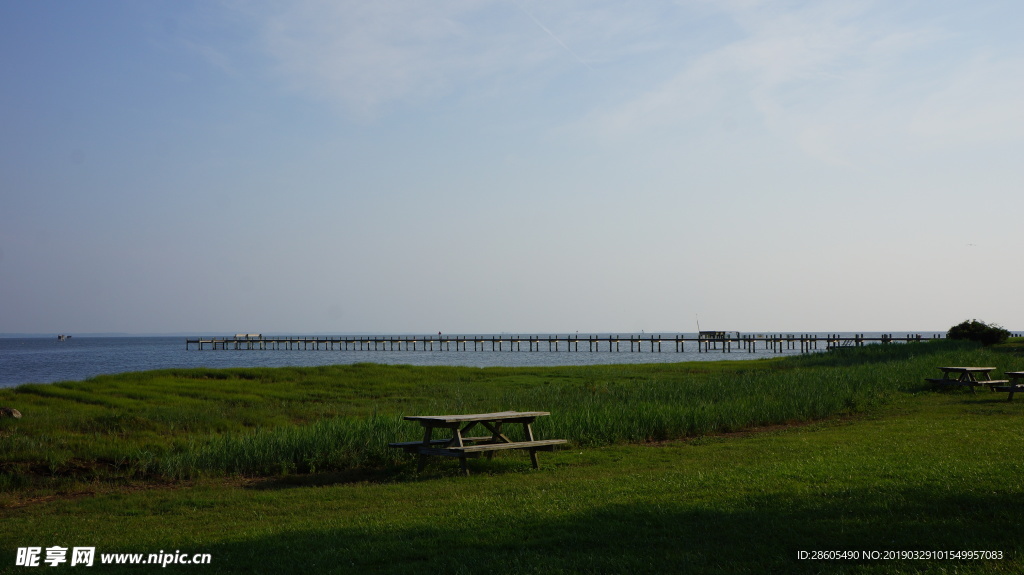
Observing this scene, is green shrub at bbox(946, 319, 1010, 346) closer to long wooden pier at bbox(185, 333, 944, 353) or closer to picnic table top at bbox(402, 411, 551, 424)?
long wooden pier at bbox(185, 333, 944, 353)

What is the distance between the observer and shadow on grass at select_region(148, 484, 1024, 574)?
562 centimetres

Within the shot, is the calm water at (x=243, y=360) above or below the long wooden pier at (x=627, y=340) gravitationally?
below

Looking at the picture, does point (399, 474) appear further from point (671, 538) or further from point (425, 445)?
point (671, 538)

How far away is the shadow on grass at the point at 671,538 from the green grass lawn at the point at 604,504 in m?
0.02

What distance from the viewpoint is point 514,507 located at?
26.2ft

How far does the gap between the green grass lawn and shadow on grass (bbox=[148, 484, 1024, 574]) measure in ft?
0.08

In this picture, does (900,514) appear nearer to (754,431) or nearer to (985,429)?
(985,429)

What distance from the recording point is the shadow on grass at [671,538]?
5.62 meters

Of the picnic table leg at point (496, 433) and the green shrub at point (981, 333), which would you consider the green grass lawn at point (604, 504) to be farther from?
the green shrub at point (981, 333)

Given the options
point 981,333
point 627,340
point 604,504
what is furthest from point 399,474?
point 627,340

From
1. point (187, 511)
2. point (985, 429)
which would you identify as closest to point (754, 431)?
point (985, 429)

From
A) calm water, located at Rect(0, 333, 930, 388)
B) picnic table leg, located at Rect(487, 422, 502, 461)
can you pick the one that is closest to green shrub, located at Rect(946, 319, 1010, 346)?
calm water, located at Rect(0, 333, 930, 388)

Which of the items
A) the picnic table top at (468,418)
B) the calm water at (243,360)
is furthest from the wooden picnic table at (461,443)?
the calm water at (243,360)

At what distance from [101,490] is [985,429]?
45.3 ft
